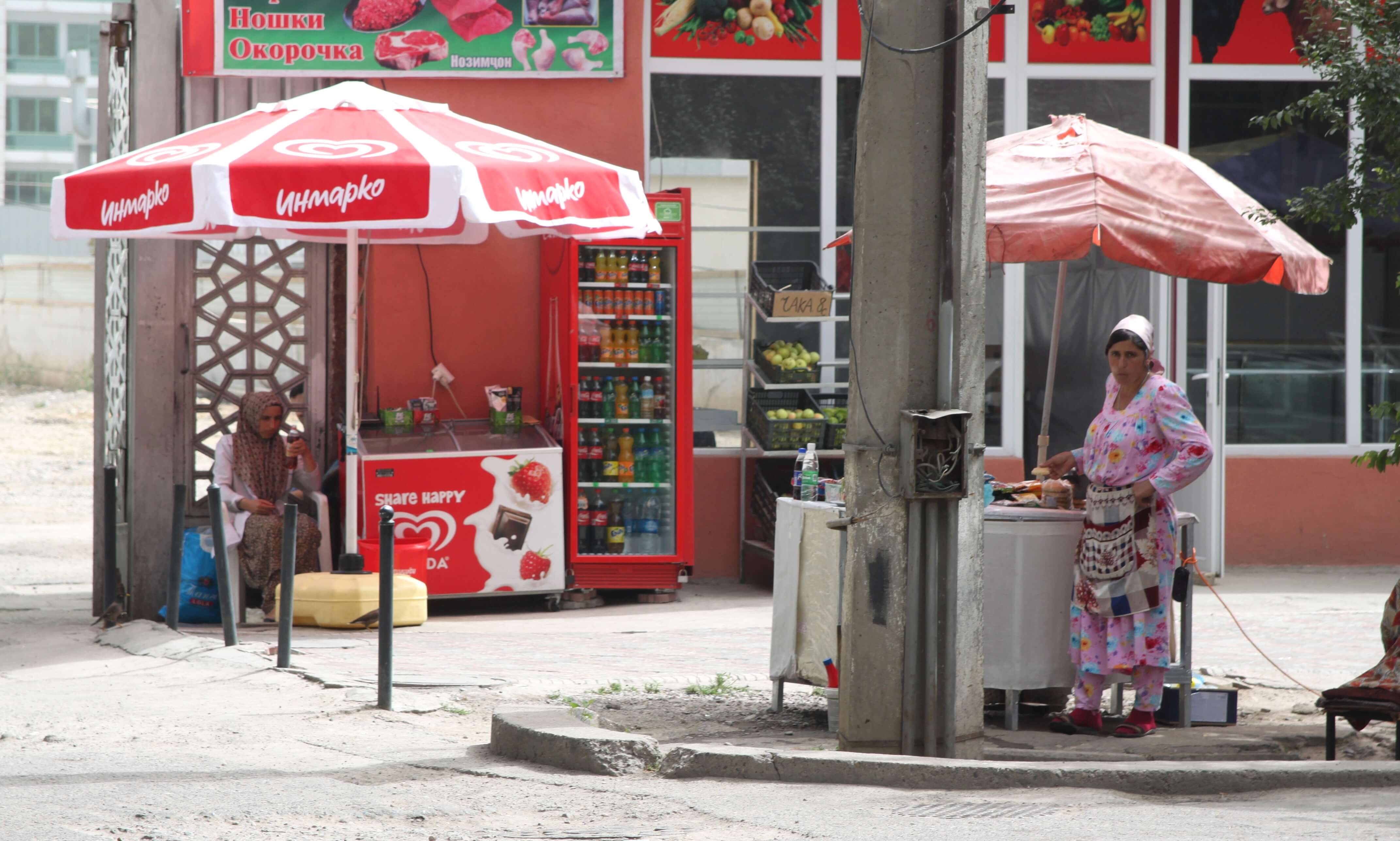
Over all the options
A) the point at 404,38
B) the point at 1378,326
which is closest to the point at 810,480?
the point at 404,38

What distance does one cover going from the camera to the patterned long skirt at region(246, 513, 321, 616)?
29.5 feet

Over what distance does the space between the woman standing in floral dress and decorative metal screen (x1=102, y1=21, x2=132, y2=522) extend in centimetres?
594

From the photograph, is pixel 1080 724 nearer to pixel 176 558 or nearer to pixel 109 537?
pixel 176 558

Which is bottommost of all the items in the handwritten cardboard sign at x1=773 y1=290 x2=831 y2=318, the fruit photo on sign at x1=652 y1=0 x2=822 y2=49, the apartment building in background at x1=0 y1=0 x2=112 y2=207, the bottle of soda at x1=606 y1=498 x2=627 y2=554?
the bottle of soda at x1=606 y1=498 x2=627 y2=554

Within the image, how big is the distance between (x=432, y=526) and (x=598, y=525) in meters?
1.14

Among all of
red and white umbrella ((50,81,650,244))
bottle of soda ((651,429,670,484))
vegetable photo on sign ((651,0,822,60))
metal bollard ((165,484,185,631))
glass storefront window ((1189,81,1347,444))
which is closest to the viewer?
red and white umbrella ((50,81,650,244))

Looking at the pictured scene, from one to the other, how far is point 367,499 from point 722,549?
2.87 metres

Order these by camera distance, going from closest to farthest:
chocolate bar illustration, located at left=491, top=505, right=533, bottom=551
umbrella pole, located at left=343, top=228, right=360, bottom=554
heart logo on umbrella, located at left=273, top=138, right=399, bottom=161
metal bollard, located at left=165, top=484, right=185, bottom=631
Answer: heart logo on umbrella, located at left=273, top=138, right=399, bottom=161
metal bollard, located at left=165, top=484, right=185, bottom=631
umbrella pole, located at left=343, top=228, right=360, bottom=554
chocolate bar illustration, located at left=491, top=505, right=533, bottom=551

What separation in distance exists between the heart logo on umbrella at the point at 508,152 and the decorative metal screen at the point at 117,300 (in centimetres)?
248

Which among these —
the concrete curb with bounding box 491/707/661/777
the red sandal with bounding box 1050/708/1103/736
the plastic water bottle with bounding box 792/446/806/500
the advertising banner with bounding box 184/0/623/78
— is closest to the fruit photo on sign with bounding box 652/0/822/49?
the advertising banner with bounding box 184/0/623/78

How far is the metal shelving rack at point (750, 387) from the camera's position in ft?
34.5

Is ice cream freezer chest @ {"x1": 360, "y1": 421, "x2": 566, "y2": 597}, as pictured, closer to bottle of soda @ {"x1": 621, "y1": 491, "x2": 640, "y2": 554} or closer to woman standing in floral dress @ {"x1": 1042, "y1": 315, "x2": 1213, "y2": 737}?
bottle of soda @ {"x1": 621, "y1": 491, "x2": 640, "y2": 554}

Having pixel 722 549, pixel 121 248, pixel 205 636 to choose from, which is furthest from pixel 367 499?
pixel 722 549

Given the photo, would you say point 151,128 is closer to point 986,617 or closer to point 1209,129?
point 986,617
